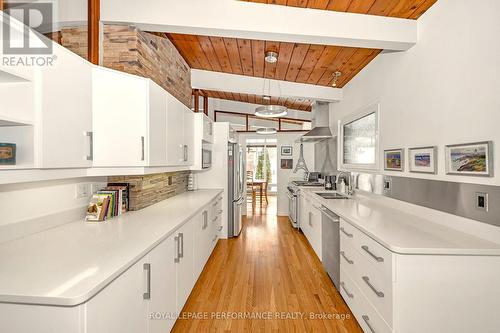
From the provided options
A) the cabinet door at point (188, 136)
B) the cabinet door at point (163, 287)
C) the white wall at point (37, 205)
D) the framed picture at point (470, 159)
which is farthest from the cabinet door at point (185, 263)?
the framed picture at point (470, 159)

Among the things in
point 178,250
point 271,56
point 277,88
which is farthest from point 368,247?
point 277,88

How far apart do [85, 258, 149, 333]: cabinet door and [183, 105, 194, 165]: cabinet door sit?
73.5 inches

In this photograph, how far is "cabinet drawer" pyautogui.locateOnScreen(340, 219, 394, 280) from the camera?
162 centimetres

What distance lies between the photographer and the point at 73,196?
6.72ft

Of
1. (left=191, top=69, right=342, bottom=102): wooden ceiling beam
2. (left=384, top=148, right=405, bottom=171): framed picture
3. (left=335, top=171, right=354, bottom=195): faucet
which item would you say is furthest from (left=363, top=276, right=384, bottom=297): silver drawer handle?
(left=191, top=69, right=342, bottom=102): wooden ceiling beam

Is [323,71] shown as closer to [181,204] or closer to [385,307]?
[181,204]

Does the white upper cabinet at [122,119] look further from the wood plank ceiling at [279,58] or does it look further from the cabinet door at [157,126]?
the wood plank ceiling at [279,58]

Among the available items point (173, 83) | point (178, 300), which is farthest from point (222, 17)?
point (178, 300)

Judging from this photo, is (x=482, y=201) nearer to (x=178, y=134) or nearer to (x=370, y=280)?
(x=370, y=280)

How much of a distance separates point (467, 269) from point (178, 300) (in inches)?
79.6

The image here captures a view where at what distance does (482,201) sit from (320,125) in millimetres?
3854

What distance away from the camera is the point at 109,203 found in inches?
86.6

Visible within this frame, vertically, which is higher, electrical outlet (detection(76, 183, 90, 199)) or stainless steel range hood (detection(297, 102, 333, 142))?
stainless steel range hood (detection(297, 102, 333, 142))

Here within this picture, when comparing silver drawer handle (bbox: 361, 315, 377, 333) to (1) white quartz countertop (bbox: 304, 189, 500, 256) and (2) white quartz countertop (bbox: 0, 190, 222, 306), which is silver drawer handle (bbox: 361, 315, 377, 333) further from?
(2) white quartz countertop (bbox: 0, 190, 222, 306)
